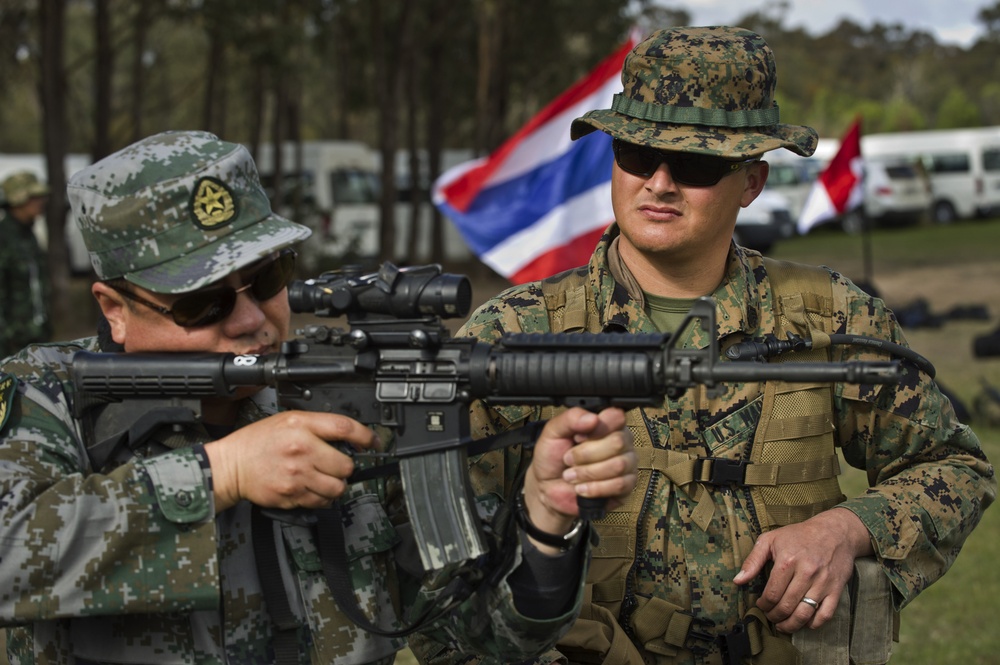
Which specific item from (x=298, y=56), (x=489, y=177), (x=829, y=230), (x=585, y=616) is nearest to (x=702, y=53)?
(x=585, y=616)

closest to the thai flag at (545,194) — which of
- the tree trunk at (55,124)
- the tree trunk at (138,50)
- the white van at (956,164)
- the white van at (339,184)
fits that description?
the tree trunk at (55,124)

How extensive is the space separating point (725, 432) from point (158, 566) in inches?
58.9

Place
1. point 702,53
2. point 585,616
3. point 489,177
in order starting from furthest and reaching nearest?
point 489,177 → point 702,53 → point 585,616

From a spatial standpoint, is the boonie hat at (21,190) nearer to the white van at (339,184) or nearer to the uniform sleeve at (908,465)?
the uniform sleeve at (908,465)

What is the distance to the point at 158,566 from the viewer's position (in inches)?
95.2

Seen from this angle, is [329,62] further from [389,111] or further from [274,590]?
[274,590]

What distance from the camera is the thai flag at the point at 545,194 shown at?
8.70m

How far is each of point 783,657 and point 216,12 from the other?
1665 centimetres

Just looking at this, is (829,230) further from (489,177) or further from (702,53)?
(702,53)

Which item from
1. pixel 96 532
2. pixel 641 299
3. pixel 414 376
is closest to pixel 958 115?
pixel 641 299

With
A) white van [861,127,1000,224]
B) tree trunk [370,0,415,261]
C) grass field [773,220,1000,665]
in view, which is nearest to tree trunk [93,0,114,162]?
tree trunk [370,0,415,261]

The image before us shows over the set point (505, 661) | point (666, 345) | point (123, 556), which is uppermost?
point (666, 345)

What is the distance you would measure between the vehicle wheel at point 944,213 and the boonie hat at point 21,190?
108ft

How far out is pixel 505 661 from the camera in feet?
8.82
